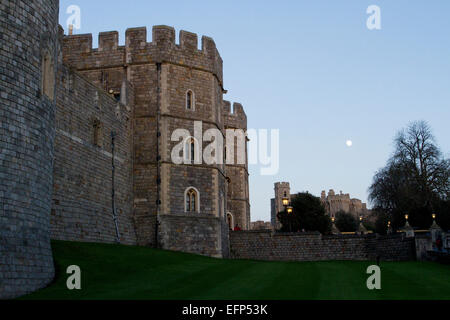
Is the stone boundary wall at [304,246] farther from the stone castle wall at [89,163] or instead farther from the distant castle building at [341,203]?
the distant castle building at [341,203]

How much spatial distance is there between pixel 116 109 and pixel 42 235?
1360 centimetres

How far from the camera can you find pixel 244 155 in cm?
4625

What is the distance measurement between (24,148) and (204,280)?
6.17m

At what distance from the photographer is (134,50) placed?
1182 inches

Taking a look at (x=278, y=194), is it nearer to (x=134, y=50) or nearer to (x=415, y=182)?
(x=415, y=182)

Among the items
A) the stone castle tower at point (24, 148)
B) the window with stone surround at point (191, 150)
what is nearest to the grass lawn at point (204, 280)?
the stone castle tower at point (24, 148)

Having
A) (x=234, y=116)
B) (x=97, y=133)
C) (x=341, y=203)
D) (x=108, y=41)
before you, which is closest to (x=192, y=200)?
(x=97, y=133)

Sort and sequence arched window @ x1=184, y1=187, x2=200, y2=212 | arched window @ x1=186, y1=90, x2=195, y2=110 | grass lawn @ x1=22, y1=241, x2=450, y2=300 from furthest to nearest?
arched window @ x1=186, y1=90, x2=195, y2=110 → arched window @ x1=184, y1=187, x2=200, y2=212 → grass lawn @ x1=22, y1=241, x2=450, y2=300

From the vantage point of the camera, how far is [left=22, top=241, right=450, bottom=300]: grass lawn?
42.8 feet

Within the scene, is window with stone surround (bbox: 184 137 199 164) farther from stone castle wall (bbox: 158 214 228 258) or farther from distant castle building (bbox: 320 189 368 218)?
distant castle building (bbox: 320 189 368 218)

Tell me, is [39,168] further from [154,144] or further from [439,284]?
[154,144]

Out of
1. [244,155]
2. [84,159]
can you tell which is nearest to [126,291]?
[84,159]

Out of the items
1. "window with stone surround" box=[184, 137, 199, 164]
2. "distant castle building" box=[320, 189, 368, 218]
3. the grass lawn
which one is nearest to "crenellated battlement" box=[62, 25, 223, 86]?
"window with stone surround" box=[184, 137, 199, 164]

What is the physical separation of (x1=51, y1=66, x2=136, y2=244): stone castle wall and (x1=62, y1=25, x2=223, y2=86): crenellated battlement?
2.16 metres
